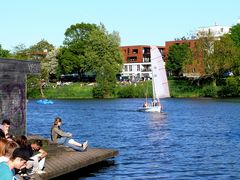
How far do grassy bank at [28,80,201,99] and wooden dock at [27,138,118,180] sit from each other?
10045cm

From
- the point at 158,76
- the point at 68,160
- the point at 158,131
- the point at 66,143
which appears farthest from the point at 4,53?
the point at 68,160

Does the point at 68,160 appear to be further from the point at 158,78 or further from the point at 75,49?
the point at 75,49

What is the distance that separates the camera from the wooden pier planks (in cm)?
2338

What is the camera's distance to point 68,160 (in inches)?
1020

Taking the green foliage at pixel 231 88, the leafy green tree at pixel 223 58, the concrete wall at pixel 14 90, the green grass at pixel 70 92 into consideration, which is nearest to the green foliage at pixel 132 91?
the green grass at pixel 70 92

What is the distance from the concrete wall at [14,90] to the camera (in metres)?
28.5

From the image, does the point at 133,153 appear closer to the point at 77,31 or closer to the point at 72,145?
the point at 72,145

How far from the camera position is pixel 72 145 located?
28.8m

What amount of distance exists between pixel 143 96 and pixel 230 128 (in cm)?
7909

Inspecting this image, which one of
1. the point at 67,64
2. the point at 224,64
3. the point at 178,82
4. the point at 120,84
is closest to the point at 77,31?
the point at 67,64

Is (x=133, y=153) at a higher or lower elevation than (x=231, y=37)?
lower

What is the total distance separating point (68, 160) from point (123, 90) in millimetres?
110190

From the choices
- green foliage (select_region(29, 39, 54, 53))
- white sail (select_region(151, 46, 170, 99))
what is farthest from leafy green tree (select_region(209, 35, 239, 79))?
green foliage (select_region(29, 39, 54, 53))

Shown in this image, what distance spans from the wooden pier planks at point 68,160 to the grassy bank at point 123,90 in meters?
100
